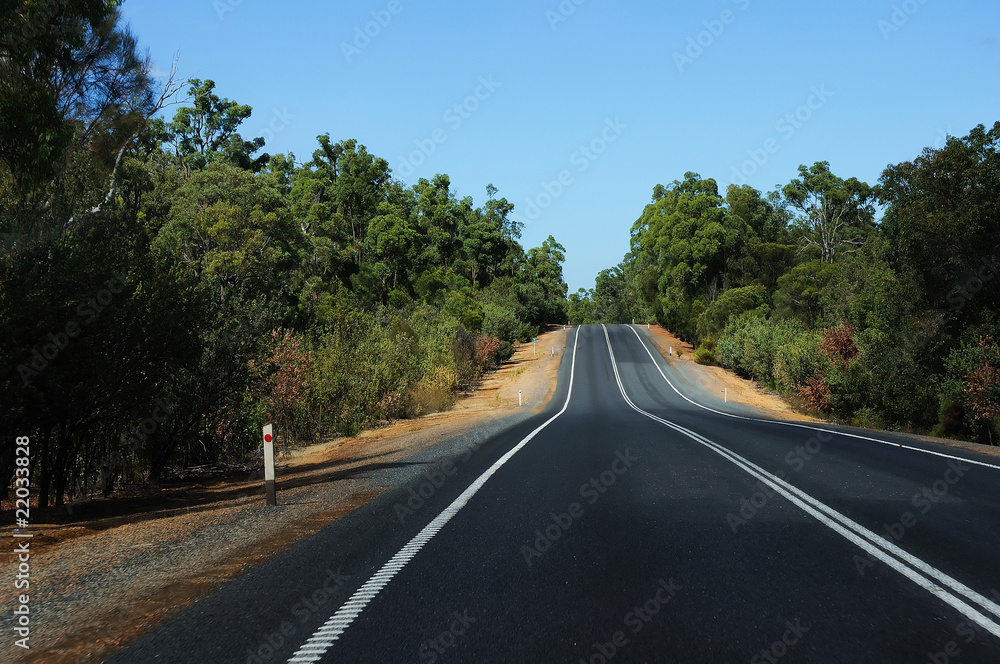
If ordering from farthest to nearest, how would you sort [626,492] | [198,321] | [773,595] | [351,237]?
[351,237] < [198,321] < [626,492] < [773,595]

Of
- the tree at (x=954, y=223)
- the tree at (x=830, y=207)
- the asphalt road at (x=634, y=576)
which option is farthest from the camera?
the tree at (x=830, y=207)

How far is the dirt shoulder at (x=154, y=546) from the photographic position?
5.02 m

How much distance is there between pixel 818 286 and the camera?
66125mm

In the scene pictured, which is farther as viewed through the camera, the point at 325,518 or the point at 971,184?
the point at 971,184

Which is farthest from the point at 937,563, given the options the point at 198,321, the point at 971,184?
the point at 971,184

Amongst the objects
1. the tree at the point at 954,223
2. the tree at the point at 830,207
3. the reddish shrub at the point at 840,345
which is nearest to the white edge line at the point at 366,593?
the tree at the point at 954,223

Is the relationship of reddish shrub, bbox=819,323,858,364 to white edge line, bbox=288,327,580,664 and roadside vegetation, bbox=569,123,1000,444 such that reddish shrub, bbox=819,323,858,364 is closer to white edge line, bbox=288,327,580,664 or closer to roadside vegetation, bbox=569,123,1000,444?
roadside vegetation, bbox=569,123,1000,444

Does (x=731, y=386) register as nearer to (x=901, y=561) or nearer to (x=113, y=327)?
(x=113, y=327)

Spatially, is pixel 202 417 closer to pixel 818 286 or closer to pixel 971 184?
pixel 971 184

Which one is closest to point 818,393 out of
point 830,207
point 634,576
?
point 634,576

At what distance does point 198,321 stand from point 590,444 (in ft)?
25.8

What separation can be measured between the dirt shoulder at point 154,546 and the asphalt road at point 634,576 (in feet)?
1.31

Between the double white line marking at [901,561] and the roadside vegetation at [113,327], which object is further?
the roadside vegetation at [113,327]

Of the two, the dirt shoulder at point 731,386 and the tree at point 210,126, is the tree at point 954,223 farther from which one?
the tree at point 210,126
